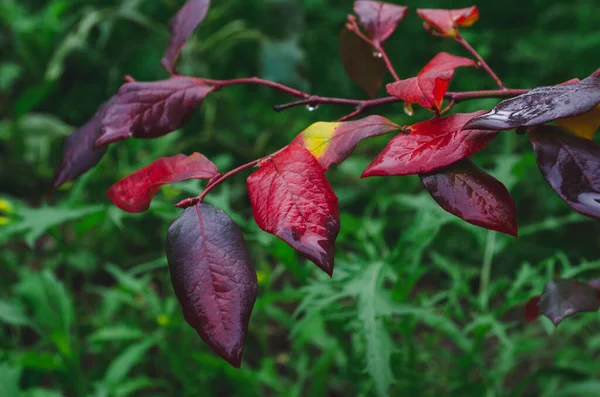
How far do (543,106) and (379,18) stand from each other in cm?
27

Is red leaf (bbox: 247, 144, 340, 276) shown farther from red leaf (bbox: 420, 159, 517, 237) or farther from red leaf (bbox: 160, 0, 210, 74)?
red leaf (bbox: 160, 0, 210, 74)

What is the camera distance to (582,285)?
52cm

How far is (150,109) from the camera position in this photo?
1.47 ft

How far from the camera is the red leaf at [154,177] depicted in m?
0.40

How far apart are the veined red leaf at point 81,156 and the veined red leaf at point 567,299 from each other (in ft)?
1.42

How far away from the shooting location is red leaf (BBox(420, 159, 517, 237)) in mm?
328

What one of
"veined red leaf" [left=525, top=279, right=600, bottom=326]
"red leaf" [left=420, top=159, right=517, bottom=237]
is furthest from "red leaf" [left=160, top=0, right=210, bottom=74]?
"veined red leaf" [left=525, top=279, right=600, bottom=326]

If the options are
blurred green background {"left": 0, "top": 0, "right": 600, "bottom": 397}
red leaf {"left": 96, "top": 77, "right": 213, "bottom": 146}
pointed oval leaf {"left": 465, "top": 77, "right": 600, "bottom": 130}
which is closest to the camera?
pointed oval leaf {"left": 465, "top": 77, "right": 600, "bottom": 130}

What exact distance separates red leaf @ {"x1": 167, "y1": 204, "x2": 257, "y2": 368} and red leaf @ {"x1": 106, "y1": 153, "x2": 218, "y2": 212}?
5cm

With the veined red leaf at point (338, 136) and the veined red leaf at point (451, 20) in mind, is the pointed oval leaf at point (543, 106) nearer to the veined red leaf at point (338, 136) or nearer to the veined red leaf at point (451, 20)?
the veined red leaf at point (338, 136)

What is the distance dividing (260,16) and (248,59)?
8.6 inches

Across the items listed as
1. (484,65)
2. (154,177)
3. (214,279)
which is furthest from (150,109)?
(484,65)

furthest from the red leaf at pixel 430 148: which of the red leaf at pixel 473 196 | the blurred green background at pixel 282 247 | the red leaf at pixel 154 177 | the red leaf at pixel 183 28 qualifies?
the blurred green background at pixel 282 247

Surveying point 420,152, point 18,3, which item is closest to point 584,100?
point 420,152
